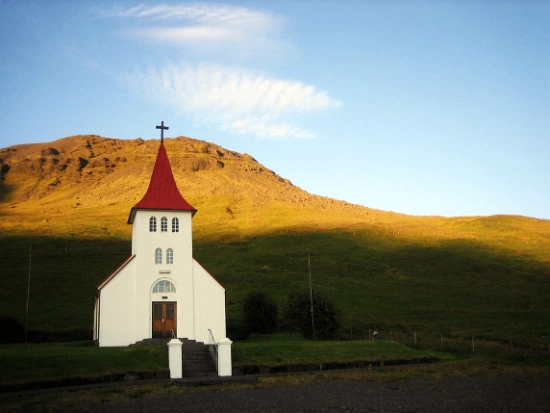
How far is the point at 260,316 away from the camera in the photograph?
49.8 m

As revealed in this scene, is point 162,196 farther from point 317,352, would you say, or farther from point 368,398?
point 368,398

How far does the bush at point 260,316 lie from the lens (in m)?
49.8

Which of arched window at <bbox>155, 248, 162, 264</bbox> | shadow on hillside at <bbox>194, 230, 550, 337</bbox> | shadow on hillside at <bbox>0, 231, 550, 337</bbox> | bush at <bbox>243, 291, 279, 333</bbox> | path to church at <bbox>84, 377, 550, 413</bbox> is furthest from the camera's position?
shadow on hillside at <bbox>0, 231, 550, 337</bbox>

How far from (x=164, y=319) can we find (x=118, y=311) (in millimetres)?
2900

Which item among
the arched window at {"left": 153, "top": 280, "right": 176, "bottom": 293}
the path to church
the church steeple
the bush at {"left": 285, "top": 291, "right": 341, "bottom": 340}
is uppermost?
the church steeple

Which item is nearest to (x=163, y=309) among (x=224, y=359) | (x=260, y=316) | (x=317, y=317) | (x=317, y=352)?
(x=224, y=359)

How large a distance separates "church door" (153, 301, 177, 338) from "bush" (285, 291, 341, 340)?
12.5 m

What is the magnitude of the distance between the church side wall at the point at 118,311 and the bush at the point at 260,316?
50.5 ft

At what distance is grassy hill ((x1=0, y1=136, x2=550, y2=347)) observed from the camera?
5872cm

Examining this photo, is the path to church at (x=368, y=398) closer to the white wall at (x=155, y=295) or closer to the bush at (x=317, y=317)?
the white wall at (x=155, y=295)

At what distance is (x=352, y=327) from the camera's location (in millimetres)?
53906

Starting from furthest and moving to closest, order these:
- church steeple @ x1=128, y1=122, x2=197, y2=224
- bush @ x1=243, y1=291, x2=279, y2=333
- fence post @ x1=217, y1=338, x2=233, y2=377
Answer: bush @ x1=243, y1=291, x2=279, y2=333 < church steeple @ x1=128, y1=122, x2=197, y2=224 < fence post @ x1=217, y1=338, x2=233, y2=377

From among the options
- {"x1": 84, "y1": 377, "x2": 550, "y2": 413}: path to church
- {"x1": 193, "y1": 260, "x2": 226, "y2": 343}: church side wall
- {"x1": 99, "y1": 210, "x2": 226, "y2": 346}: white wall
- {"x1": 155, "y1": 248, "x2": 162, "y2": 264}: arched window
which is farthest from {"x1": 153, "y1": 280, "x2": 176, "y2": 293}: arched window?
{"x1": 84, "y1": 377, "x2": 550, "y2": 413}: path to church

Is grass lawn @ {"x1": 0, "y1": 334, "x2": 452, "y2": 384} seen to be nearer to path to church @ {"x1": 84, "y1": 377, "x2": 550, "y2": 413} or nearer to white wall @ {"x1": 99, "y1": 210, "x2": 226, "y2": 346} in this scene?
white wall @ {"x1": 99, "y1": 210, "x2": 226, "y2": 346}
